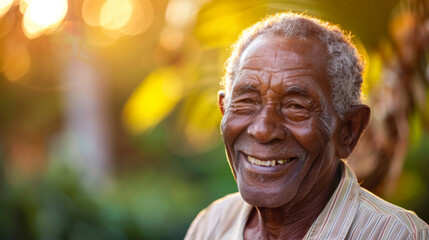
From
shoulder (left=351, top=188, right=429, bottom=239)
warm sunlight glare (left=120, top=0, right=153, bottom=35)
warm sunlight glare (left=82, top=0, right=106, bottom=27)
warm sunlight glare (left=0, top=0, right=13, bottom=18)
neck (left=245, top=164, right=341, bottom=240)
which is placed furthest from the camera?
warm sunlight glare (left=120, top=0, right=153, bottom=35)

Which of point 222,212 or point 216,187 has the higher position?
point 222,212

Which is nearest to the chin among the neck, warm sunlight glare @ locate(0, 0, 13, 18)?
the neck

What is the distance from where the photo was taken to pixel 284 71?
228 centimetres

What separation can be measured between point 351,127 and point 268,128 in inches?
19.2

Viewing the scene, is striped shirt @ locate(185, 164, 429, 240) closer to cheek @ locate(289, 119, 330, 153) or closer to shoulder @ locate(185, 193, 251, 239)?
shoulder @ locate(185, 193, 251, 239)

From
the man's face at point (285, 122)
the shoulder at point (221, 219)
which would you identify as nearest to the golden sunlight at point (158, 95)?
the shoulder at point (221, 219)

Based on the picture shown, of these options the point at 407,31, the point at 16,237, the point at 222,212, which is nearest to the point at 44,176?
the point at 16,237

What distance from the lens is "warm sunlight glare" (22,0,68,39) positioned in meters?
6.14

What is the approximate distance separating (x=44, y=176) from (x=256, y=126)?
441 cm

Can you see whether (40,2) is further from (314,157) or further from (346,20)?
(314,157)

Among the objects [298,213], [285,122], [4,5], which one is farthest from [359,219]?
[4,5]

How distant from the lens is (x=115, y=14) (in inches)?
269

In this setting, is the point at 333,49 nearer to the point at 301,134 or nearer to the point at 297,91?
the point at 297,91

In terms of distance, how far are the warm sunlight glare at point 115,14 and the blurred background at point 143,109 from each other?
0.05 ft
